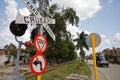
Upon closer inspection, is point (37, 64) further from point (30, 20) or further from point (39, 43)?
point (30, 20)

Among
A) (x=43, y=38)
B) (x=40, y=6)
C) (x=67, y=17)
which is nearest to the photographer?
(x=43, y=38)

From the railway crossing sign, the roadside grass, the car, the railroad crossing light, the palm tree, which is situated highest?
the palm tree

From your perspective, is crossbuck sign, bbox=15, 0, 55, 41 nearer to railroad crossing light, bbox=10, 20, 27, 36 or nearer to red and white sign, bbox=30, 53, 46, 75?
railroad crossing light, bbox=10, 20, 27, 36

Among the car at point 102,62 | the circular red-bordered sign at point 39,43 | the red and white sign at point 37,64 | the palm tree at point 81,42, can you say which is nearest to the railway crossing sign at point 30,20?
the circular red-bordered sign at point 39,43

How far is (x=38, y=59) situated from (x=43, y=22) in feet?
3.77

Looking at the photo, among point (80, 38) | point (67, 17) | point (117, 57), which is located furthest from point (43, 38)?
point (117, 57)

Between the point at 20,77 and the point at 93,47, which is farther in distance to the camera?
the point at 93,47

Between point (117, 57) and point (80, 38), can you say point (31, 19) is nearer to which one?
point (80, 38)

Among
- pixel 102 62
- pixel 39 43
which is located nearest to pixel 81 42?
pixel 102 62

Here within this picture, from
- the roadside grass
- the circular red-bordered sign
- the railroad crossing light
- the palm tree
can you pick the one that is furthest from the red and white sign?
the palm tree

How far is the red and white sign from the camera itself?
385cm

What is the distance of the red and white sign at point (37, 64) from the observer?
3.85 m

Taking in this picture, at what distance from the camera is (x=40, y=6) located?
5.01 meters

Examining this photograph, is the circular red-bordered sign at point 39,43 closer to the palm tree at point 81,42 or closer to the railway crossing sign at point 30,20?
the railway crossing sign at point 30,20
